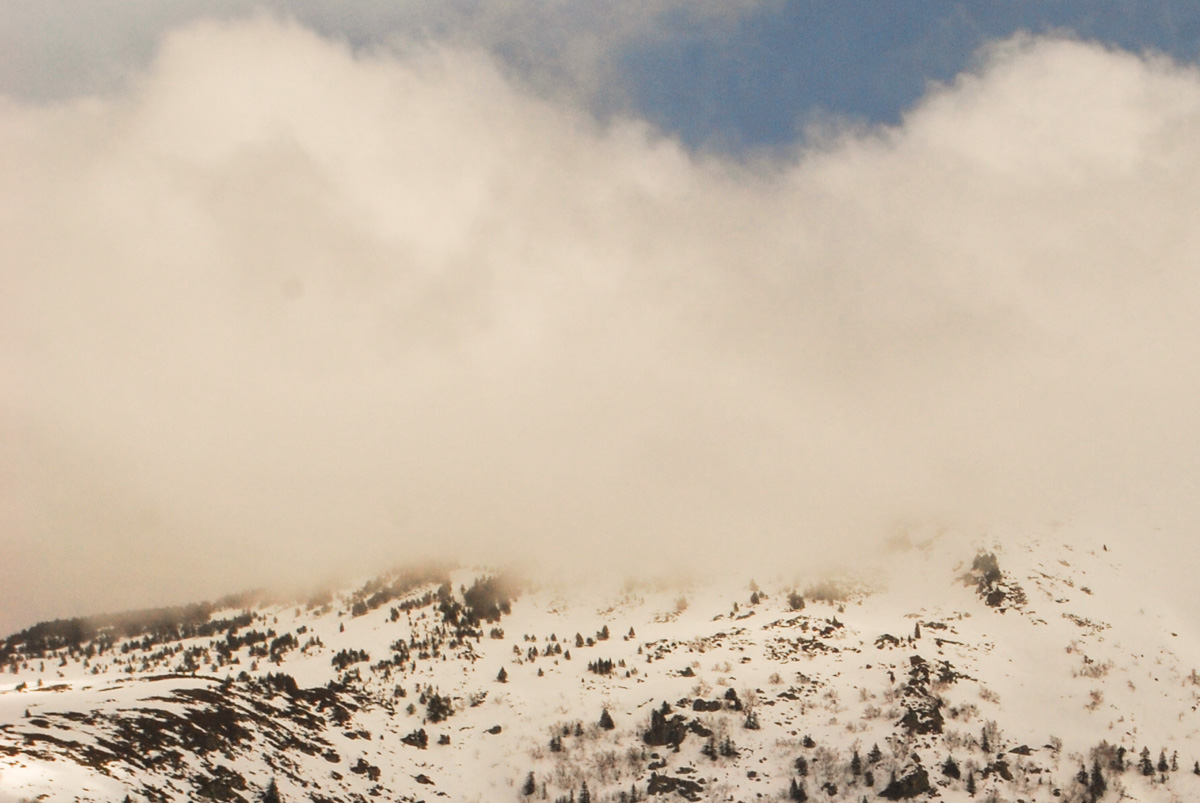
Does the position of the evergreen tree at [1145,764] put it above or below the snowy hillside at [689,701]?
below

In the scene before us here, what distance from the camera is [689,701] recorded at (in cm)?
11931

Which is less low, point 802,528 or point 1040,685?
point 802,528

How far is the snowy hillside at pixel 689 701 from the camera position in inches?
3199

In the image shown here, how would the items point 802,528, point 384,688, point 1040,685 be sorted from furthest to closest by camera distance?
point 802,528 → point 384,688 → point 1040,685

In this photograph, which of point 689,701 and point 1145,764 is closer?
point 1145,764

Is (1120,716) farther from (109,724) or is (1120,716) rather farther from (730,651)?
(109,724)

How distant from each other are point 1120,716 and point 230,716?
358 feet

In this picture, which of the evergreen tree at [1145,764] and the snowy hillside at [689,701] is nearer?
the snowy hillside at [689,701]

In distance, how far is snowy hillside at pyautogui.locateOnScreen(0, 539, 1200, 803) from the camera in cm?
8125

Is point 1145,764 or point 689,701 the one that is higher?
point 689,701

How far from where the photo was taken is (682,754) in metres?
108

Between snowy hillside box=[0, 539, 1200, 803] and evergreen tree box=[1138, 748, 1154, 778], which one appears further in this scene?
evergreen tree box=[1138, 748, 1154, 778]

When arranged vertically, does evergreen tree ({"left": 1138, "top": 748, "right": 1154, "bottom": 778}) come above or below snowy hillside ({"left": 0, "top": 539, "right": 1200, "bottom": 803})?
below

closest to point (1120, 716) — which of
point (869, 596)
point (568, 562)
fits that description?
point (869, 596)
